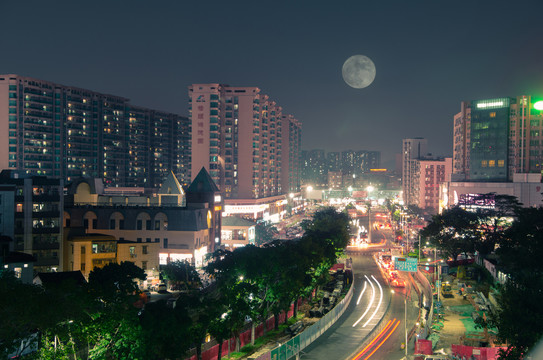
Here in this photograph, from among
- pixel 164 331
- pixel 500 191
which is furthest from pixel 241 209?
pixel 164 331

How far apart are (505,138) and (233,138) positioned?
77.3 metres

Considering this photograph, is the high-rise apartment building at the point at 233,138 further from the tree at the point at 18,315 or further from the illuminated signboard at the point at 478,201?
the tree at the point at 18,315

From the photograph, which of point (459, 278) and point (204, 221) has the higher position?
point (204, 221)

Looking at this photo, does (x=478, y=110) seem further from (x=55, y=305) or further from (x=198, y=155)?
(x=55, y=305)

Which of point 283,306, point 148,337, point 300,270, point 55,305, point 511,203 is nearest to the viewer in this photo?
point 55,305

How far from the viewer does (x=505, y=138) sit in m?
137

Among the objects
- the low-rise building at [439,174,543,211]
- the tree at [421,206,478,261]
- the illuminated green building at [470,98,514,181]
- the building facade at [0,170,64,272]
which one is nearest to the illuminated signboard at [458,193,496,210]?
the low-rise building at [439,174,543,211]

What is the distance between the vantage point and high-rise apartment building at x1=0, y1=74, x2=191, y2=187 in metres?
154

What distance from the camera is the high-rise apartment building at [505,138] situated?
135 meters

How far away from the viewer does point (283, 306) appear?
52.3 m

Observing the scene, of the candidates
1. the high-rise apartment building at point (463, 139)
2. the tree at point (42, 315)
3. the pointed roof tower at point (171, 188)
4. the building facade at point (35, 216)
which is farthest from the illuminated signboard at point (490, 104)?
the tree at point (42, 315)

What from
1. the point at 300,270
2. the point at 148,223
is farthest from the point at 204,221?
the point at 300,270

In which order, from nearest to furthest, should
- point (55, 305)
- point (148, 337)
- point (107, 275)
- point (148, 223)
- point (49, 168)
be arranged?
point (55, 305)
point (148, 337)
point (107, 275)
point (148, 223)
point (49, 168)

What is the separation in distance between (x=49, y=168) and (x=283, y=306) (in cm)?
13298
